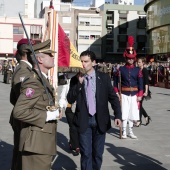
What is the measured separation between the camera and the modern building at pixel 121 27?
74000mm

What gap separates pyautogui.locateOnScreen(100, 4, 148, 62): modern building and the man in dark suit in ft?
225

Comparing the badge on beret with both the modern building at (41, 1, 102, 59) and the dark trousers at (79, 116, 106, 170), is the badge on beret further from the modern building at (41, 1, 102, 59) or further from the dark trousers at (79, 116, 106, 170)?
the modern building at (41, 1, 102, 59)

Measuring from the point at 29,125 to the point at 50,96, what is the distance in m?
0.33

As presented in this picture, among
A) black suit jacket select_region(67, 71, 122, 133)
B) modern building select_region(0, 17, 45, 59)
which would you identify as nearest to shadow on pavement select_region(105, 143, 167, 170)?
black suit jacket select_region(67, 71, 122, 133)

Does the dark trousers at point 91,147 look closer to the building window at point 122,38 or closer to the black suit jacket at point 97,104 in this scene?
the black suit jacket at point 97,104

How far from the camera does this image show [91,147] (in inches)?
212

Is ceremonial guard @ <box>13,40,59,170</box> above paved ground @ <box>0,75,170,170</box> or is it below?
above

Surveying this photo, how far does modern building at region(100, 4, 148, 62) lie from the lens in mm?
74000

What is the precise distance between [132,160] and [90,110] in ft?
6.36

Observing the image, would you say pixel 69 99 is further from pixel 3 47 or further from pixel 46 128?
pixel 3 47

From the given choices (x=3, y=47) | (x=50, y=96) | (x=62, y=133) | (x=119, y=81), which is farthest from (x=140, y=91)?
(x=3, y=47)

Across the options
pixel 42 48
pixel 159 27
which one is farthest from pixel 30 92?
pixel 159 27

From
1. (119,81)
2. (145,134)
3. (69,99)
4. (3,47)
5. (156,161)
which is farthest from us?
(3,47)

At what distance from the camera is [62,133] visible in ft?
30.6
